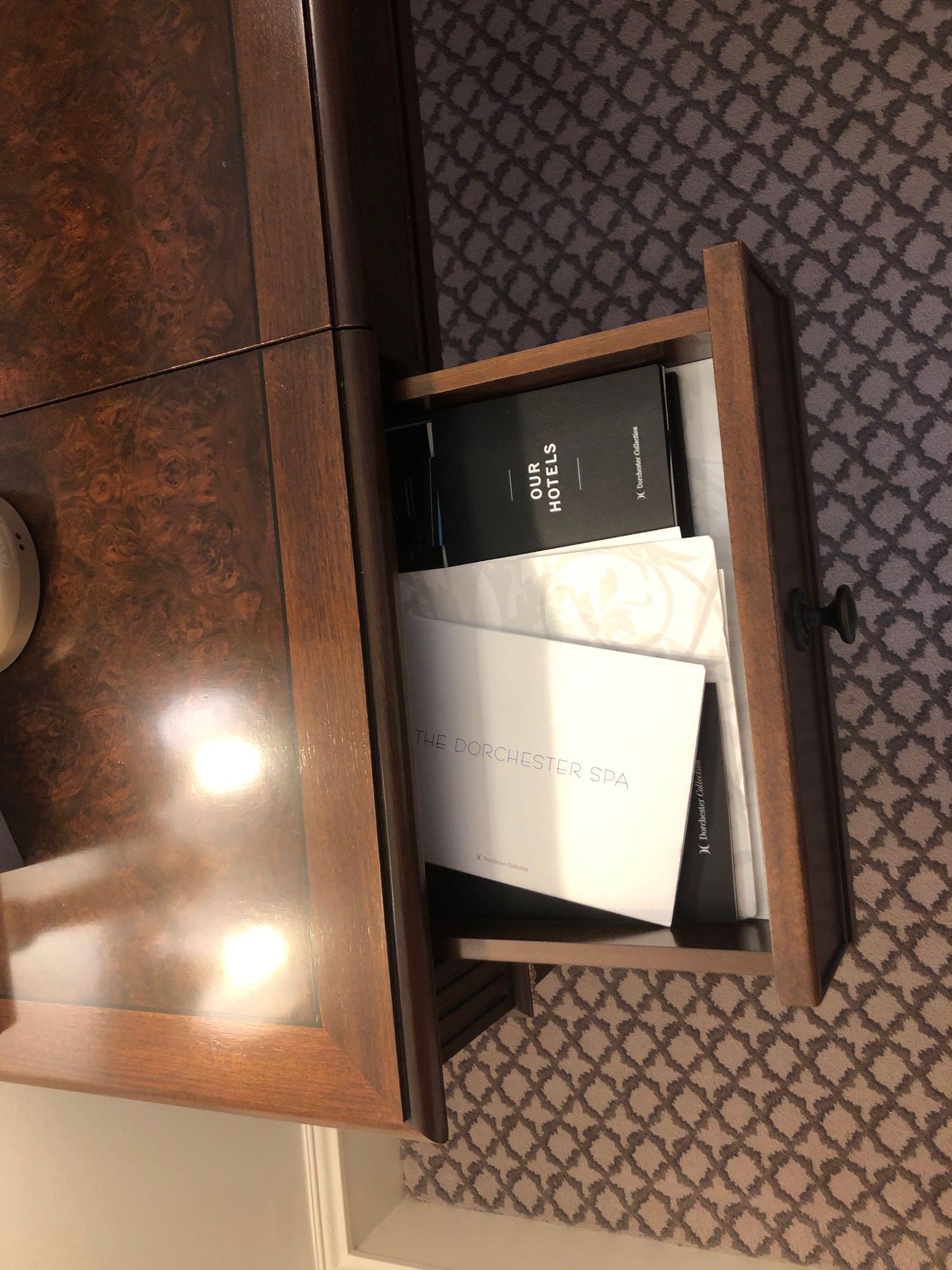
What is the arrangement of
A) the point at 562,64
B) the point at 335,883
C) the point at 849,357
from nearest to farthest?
the point at 335,883 < the point at 849,357 < the point at 562,64

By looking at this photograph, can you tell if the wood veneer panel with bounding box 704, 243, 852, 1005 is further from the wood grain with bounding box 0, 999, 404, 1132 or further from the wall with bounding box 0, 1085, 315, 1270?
the wall with bounding box 0, 1085, 315, 1270

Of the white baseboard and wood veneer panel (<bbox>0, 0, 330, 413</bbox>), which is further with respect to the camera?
the white baseboard

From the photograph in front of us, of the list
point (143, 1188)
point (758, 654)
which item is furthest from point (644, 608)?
point (143, 1188)

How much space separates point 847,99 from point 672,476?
29.4 inches

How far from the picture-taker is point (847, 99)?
1149 millimetres

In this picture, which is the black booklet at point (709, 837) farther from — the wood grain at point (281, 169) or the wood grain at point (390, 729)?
the wood grain at point (281, 169)

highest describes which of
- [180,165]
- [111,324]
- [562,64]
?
[562,64]

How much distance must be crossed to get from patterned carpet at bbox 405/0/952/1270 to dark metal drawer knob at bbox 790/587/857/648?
1.50 feet

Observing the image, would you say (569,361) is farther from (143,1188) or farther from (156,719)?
(143,1188)

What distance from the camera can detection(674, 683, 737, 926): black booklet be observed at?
0.71m

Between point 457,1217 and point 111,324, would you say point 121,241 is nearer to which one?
point 111,324

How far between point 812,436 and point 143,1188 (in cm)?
116

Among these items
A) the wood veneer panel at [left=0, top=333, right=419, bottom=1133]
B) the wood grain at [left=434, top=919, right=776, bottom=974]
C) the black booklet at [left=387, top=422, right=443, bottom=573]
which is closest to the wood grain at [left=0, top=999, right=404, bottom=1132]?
the wood veneer panel at [left=0, top=333, right=419, bottom=1133]

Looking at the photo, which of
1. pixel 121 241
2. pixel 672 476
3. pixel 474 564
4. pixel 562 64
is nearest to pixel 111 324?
pixel 121 241
